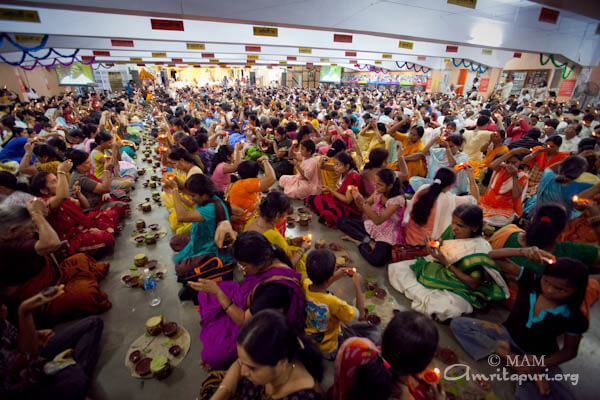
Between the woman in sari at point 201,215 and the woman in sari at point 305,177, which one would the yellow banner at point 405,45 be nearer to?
the woman in sari at point 305,177

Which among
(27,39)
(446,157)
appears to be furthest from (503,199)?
(27,39)

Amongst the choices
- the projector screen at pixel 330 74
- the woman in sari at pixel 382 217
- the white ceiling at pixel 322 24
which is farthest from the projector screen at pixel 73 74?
the woman in sari at pixel 382 217

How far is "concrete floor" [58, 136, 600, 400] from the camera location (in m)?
1.90

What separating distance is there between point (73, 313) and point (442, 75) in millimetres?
23516

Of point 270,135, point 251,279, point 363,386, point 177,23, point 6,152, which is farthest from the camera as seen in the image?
point 270,135

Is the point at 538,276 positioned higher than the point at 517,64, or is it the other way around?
the point at 517,64

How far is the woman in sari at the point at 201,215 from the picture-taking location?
2.39m

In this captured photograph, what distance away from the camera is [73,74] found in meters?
18.2

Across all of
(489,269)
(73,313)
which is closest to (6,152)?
(73,313)

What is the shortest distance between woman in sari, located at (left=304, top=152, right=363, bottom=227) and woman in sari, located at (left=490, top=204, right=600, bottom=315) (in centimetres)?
176

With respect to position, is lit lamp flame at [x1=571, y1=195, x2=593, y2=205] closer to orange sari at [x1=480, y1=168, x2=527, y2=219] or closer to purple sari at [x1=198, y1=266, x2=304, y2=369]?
orange sari at [x1=480, y1=168, x2=527, y2=219]

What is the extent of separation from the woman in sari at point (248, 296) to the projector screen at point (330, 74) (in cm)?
2720

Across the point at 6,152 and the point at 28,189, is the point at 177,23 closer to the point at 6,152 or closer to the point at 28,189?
the point at 6,152

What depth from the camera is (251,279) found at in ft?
5.95
